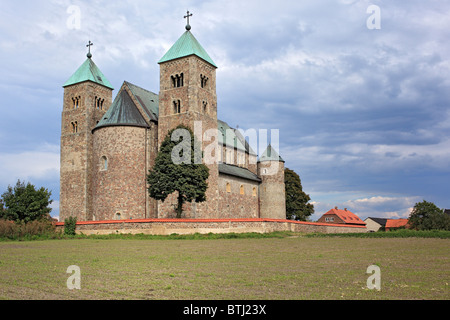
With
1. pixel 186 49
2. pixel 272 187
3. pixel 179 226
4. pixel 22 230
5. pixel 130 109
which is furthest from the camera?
pixel 272 187

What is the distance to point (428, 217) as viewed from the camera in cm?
4772

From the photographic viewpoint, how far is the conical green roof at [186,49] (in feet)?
154

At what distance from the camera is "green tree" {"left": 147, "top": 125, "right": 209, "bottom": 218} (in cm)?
3581

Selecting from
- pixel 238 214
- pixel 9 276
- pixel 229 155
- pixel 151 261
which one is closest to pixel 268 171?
pixel 229 155

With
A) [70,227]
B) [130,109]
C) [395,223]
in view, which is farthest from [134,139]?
[395,223]

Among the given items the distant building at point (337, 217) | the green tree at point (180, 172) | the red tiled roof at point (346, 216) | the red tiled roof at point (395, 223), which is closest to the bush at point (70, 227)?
the green tree at point (180, 172)

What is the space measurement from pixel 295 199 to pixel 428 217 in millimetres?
20198

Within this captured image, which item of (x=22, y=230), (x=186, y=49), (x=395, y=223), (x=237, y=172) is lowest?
(x=395, y=223)

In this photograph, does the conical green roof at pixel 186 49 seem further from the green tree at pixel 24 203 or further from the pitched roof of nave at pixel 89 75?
the green tree at pixel 24 203

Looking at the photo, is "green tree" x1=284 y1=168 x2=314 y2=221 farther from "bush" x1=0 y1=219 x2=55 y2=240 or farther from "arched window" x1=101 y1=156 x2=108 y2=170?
"bush" x1=0 y1=219 x2=55 y2=240

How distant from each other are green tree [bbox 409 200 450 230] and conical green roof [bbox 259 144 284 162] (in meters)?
18.4

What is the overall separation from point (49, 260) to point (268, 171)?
45.1 m

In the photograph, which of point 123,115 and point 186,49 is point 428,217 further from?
point 123,115

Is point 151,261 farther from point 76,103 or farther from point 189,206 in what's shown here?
point 76,103
